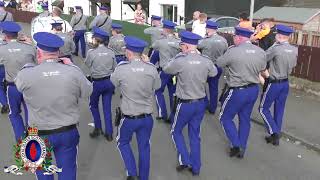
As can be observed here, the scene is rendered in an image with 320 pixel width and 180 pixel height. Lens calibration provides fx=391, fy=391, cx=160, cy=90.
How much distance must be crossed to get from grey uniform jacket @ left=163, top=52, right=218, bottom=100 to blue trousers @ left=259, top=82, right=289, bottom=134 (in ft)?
5.65

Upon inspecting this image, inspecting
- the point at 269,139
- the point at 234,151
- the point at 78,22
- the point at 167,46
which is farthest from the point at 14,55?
the point at 78,22

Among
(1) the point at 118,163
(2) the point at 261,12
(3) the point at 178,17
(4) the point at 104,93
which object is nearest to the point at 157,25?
(4) the point at 104,93

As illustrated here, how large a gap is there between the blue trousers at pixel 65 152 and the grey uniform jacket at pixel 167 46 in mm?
3768

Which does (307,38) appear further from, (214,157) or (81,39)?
(81,39)

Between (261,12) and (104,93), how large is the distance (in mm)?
13318

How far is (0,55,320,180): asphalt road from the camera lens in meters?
6.04

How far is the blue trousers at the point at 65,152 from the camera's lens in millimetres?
4336

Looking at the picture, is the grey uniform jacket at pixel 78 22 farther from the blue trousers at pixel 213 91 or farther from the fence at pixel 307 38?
the fence at pixel 307 38

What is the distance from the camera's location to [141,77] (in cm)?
514

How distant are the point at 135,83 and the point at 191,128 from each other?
53.0 inches

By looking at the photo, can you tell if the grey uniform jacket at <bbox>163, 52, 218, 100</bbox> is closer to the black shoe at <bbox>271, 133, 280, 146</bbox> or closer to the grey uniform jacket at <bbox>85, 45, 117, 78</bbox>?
the grey uniform jacket at <bbox>85, 45, 117, 78</bbox>

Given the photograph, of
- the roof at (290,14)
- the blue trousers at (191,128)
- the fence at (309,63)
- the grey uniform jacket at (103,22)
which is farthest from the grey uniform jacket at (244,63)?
the roof at (290,14)

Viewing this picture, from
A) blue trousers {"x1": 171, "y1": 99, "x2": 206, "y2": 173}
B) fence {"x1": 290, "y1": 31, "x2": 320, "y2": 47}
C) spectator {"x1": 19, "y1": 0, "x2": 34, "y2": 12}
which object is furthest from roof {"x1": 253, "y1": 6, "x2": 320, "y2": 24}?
spectator {"x1": 19, "y1": 0, "x2": 34, "y2": 12}

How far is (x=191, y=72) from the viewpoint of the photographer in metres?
5.73
